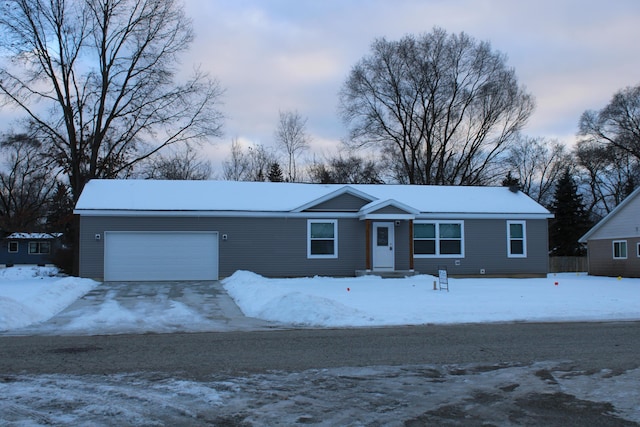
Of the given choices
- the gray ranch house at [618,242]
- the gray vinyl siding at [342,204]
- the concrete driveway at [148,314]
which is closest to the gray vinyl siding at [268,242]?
the gray vinyl siding at [342,204]

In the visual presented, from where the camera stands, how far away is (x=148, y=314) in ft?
42.5

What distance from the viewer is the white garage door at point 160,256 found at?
2214 cm

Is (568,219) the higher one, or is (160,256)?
(568,219)

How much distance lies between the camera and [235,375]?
6.89 metres

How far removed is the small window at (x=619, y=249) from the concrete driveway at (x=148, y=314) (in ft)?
72.1

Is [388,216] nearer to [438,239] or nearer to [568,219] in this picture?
[438,239]

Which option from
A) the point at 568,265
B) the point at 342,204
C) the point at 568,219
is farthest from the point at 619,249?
the point at 342,204

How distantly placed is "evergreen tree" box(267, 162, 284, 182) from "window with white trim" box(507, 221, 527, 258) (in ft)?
77.1

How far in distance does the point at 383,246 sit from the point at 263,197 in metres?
5.49

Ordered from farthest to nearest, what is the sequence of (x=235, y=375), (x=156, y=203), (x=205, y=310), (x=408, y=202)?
1. (x=408, y=202)
2. (x=156, y=203)
3. (x=205, y=310)
4. (x=235, y=375)

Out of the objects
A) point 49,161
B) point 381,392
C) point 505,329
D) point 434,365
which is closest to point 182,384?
point 381,392

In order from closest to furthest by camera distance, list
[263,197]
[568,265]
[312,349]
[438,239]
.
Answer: [312,349] < [263,197] < [438,239] < [568,265]

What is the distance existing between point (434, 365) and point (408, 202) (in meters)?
18.2

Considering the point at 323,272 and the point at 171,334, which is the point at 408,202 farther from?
the point at 171,334
